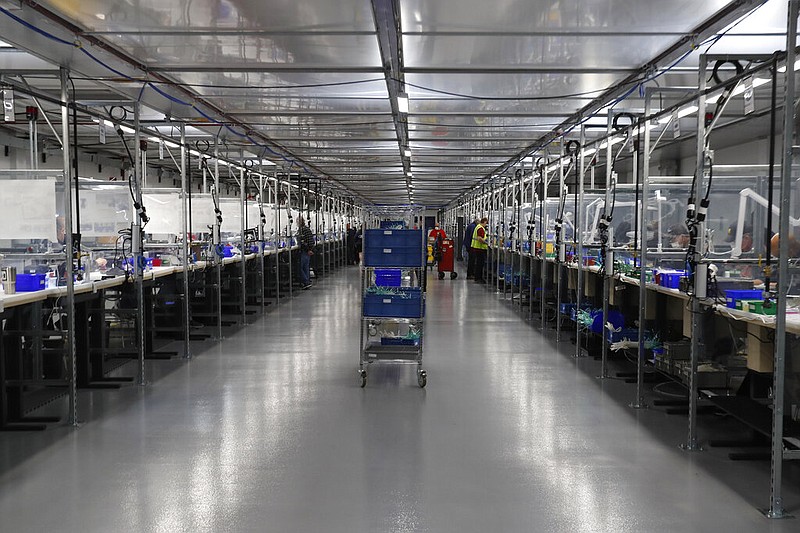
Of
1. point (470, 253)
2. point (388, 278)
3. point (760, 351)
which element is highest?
point (388, 278)

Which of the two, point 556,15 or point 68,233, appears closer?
point 556,15

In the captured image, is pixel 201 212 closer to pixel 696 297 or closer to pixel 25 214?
pixel 25 214

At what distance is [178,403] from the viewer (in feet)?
18.5

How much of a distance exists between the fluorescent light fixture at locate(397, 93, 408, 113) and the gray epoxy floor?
270 cm

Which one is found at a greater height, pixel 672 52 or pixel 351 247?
pixel 672 52

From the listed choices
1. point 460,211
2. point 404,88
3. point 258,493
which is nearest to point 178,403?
point 258,493

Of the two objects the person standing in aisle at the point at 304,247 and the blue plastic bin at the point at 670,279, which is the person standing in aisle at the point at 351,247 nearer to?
the person standing in aisle at the point at 304,247

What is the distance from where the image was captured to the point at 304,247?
598 inches

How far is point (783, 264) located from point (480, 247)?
46.2ft

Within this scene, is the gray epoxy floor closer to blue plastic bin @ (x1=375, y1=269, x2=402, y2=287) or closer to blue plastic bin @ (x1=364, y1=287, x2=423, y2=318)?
blue plastic bin @ (x1=364, y1=287, x2=423, y2=318)

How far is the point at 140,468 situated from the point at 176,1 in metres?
2.87

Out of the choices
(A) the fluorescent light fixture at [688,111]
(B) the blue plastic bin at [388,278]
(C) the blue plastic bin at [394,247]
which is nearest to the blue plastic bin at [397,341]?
(C) the blue plastic bin at [394,247]

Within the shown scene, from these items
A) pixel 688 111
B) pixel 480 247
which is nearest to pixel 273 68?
pixel 688 111

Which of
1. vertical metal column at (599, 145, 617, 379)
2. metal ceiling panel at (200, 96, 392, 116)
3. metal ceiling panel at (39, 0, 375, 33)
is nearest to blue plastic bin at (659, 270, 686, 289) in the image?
vertical metal column at (599, 145, 617, 379)
